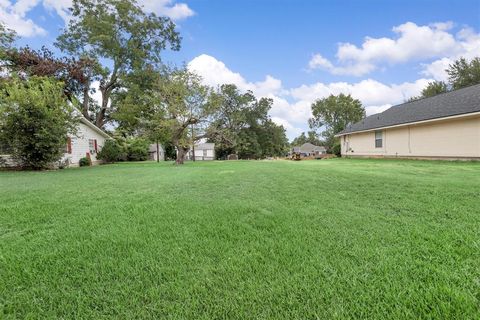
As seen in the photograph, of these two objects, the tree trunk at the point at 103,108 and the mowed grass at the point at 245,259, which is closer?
the mowed grass at the point at 245,259

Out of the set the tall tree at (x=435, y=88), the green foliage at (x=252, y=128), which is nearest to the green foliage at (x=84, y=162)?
the green foliage at (x=252, y=128)

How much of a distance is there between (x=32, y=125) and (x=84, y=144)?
642 centimetres

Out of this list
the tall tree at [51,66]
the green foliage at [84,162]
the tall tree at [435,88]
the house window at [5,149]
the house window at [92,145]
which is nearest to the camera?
the house window at [5,149]

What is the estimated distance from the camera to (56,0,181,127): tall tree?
68.8 feet

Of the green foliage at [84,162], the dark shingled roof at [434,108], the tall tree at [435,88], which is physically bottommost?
the green foliage at [84,162]

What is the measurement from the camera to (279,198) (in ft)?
12.8

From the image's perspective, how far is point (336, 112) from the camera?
140 feet

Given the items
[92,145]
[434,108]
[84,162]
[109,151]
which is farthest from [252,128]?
[434,108]

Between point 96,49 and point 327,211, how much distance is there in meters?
25.4

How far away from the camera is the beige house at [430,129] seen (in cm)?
1124

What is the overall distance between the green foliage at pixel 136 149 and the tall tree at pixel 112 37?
326 centimetres

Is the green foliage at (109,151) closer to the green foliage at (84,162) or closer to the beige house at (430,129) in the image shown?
the green foliage at (84,162)

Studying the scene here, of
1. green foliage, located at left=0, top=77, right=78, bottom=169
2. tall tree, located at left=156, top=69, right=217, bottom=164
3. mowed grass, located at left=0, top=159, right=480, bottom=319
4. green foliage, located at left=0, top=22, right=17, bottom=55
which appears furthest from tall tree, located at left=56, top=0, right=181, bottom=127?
Answer: mowed grass, located at left=0, top=159, right=480, bottom=319

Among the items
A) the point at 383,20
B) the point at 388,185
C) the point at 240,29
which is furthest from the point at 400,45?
the point at 388,185
